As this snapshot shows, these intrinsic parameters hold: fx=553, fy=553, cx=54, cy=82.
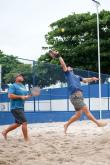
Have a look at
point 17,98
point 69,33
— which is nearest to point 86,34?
point 69,33

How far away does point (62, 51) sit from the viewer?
4484 cm

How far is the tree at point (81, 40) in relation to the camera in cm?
4362

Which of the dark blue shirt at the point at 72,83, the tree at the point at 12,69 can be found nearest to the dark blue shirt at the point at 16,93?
the dark blue shirt at the point at 72,83

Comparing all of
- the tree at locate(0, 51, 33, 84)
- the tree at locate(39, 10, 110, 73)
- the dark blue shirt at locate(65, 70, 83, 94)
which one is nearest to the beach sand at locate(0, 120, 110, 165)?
the dark blue shirt at locate(65, 70, 83, 94)

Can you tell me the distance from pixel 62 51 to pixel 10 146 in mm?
34439

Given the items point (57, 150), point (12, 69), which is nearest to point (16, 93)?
point (57, 150)

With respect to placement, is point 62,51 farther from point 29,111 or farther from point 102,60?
point 29,111

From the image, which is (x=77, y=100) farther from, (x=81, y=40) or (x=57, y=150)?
(x=81, y=40)

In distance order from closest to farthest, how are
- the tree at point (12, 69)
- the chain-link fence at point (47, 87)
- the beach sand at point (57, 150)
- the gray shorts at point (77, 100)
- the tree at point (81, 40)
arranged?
the beach sand at point (57, 150), the gray shorts at point (77, 100), the tree at point (12, 69), the chain-link fence at point (47, 87), the tree at point (81, 40)

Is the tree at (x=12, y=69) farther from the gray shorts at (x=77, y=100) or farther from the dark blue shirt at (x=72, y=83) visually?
the gray shorts at (x=77, y=100)

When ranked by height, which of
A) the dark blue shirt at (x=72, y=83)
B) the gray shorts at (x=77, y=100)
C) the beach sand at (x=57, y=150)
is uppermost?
the dark blue shirt at (x=72, y=83)

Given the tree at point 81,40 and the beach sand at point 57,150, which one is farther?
the tree at point 81,40

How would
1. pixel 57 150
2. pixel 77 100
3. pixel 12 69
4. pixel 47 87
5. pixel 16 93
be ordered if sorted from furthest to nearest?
pixel 47 87, pixel 12 69, pixel 77 100, pixel 16 93, pixel 57 150

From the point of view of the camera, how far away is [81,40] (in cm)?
4538
